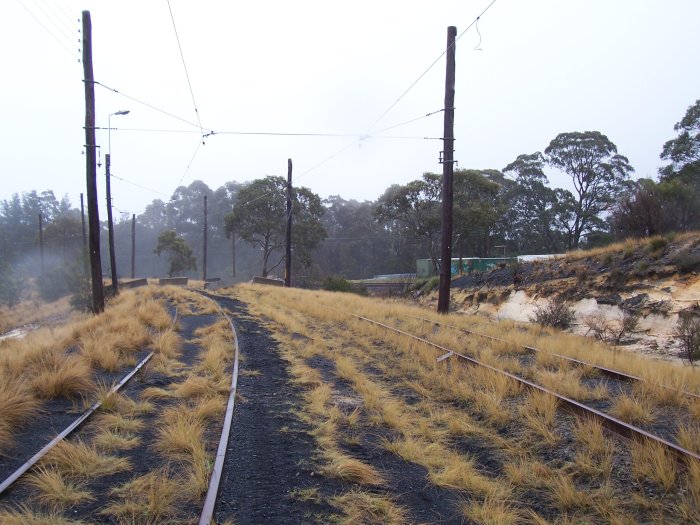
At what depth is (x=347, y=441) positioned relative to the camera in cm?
566

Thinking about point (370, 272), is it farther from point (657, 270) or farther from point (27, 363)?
point (27, 363)

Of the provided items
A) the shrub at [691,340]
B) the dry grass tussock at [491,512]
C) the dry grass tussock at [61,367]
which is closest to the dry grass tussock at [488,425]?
the dry grass tussock at [491,512]

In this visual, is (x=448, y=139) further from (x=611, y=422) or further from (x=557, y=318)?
(x=611, y=422)

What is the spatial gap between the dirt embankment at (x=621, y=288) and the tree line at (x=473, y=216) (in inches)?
246

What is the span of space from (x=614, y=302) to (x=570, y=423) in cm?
1166

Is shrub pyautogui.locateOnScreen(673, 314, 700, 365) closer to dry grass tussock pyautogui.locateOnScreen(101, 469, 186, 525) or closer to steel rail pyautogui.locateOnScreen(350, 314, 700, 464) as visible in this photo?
steel rail pyautogui.locateOnScreen(350, 314, 700, 464)

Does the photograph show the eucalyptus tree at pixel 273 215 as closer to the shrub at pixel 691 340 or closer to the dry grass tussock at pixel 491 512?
the shrub at pixel 691 340

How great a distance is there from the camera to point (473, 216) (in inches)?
1652

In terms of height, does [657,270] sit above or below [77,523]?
above

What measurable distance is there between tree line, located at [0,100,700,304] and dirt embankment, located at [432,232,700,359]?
625cm

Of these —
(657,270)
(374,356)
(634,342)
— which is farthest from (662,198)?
(374,356)

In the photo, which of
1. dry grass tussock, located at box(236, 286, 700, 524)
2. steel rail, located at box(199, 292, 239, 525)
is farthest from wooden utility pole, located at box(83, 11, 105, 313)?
steel rail, located at box(199, 292, 239, 525)

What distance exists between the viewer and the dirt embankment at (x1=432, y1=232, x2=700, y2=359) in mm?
13711

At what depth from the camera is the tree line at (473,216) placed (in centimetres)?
3109
